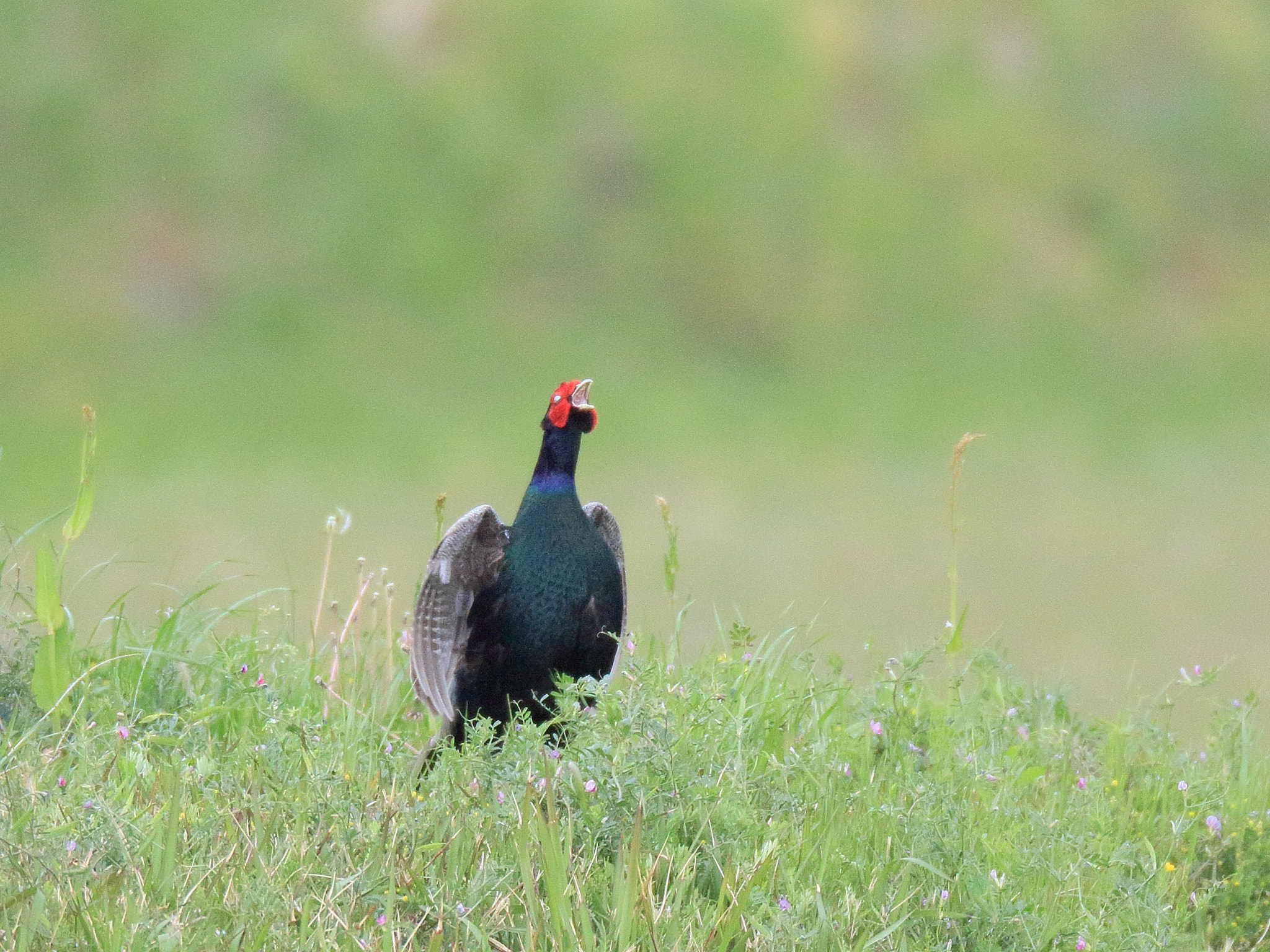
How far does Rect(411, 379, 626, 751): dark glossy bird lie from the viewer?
3125 millimetres

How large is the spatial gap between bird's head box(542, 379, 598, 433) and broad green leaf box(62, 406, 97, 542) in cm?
105

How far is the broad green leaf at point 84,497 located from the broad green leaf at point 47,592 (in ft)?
0.22

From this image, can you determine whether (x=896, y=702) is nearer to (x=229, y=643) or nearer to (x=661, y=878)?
(x=661, y=878)

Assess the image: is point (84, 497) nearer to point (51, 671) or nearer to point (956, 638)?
point (51, 671)

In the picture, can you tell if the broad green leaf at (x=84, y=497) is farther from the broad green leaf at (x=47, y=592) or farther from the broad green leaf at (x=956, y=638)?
the broad green leaf at (x=956, y=638)

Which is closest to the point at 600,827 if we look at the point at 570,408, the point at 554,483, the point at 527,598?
the point at 527,598

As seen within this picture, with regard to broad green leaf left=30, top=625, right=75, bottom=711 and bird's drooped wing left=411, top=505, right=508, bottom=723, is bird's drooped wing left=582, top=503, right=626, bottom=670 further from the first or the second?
broad green leaf left=30, top=625, right=75, bottom=711

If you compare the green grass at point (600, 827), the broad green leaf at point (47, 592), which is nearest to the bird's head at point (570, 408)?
the green grass at point (600, 827)

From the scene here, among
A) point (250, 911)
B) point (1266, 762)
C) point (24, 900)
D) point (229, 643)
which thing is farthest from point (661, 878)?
point (1266, 762)

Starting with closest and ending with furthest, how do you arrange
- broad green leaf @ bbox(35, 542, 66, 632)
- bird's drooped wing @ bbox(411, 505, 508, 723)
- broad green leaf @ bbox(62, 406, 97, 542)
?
broad green leaf @ bbox(35, 542, 66, 632) < broad green leaf @ bbox(62, 406, 97, 542) < bird's drooped wing @ bbox(411, 505, 508, 723)

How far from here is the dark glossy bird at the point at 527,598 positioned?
123 inches

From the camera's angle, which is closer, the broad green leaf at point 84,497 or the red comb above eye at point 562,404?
the broad green leaf at point 84,497

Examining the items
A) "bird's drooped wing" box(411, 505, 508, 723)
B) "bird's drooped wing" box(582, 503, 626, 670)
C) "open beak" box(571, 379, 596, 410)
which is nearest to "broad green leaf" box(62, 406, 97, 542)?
"bird's drooped wing" box(411, 505, 508, 723)

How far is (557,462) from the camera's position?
3.25 metres
